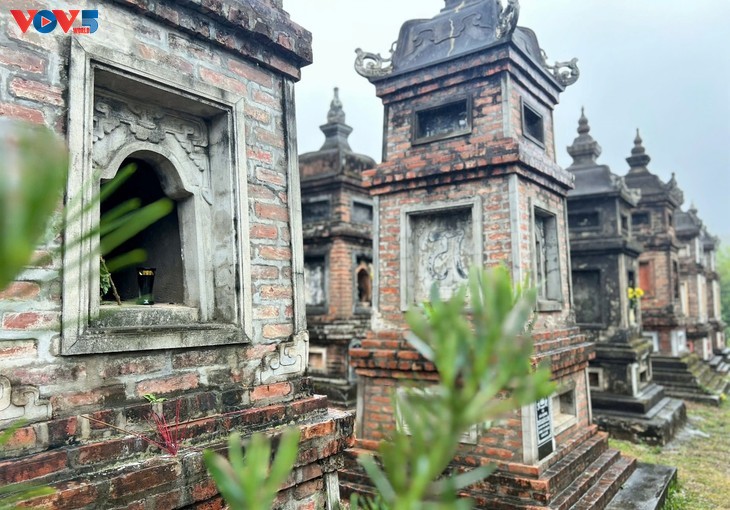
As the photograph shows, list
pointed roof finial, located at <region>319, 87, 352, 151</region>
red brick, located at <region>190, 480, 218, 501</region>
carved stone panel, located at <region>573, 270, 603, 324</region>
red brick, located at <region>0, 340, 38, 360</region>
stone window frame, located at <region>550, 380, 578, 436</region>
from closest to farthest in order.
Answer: red brick, located at <region>0, 340, 38, 360</region> → red brick, located at <region>190, 480, 218, 501</region> → stone window frame, located at <region>550, 380, 578, 436</region> → carved stone panel, located at <region>573, 270, 603, 324</region> → pointed roof finial, located at <region>319, 87, 352, 151</region>

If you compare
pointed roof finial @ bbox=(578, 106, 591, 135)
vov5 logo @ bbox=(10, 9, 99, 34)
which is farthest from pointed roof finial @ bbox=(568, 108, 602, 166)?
vov5 logo @ bbox=(10, 9, 99, 34)

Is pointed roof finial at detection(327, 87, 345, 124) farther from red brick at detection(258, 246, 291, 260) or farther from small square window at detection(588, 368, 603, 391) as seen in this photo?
red brick at detection(258, 246, 291, 260)

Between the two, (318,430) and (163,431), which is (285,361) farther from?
(163,431)

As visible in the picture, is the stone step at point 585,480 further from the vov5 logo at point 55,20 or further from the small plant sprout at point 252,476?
the small plant sprout at point 252,476

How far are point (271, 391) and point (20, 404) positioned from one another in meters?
1.48

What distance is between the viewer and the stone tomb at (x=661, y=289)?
14.7m

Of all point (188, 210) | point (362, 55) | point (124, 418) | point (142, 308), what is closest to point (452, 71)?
point (362, 55)

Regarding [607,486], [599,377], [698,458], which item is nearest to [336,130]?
[599,377]

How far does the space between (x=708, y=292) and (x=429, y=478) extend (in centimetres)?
2908

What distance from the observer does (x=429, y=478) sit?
1.83 feet

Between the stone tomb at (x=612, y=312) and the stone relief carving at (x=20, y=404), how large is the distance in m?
10.2

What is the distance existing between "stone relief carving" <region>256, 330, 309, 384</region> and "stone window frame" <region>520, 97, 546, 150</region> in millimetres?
4806

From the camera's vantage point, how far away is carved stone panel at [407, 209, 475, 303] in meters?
7.21

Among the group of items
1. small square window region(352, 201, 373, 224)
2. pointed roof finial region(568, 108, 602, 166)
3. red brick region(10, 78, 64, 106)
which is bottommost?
red brick region(10, 78, 64, 106)
